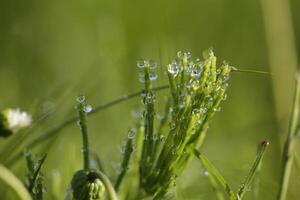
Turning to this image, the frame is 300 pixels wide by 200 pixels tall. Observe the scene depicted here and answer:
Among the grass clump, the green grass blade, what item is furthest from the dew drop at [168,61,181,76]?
the green grass blade

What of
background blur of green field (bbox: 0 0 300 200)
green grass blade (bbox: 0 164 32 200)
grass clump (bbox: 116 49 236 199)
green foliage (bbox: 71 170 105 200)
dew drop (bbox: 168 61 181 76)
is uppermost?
background blur of green field (bbox: 0 0 300 200)

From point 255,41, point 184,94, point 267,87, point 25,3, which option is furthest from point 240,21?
point 184,94

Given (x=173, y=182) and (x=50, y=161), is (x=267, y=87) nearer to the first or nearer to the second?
(x=50, y=161)

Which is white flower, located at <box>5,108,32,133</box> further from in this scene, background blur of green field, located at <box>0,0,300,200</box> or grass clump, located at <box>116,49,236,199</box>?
background blur of green field, located at <box>0,0,300,200</box>

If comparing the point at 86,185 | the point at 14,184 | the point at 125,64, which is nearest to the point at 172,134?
the point at 86,185

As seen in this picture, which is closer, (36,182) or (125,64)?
(36,182)

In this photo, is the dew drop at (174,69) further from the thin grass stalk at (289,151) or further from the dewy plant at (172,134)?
the thin grass stalk at (289,151)

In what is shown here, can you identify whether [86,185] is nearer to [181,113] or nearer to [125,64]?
[181,113]

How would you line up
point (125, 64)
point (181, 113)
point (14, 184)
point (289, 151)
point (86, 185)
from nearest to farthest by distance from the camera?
1. point (14, 184)
2. point (86, 185)
3. point (181, 113)
4. point (289, 151)
5. point (125, 64)
